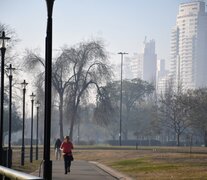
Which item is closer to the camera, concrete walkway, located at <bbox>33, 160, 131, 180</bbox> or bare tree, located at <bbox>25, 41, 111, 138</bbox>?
concrete walkway, located at <bbox>33, 160, 131, 180</bbox>

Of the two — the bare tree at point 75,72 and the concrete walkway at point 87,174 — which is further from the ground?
the bare tree at point 75,72

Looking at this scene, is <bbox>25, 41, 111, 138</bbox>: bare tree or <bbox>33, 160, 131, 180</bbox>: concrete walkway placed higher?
<bbox>25, 41, 111, 138</bbox>: bare tree

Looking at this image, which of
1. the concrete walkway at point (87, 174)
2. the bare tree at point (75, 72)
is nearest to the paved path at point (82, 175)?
the concrete walkway at point (87, 174)

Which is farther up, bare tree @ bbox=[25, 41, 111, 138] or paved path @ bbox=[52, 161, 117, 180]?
bare tree @ bbox=[25, 41, 111, 138]

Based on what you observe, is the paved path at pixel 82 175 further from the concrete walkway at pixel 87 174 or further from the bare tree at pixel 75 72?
the bare tree at pixel 75 72

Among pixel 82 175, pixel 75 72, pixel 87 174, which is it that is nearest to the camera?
pixel 82 175

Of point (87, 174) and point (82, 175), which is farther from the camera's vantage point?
point (87, 174)

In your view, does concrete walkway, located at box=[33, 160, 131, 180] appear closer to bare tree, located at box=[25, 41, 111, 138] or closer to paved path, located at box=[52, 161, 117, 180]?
paved path, located at box=[52, 161, 117, 180]

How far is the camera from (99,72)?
75.4m

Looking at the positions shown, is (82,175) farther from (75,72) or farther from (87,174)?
(75,72)

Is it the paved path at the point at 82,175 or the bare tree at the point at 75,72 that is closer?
the paved path at the point at 82,175

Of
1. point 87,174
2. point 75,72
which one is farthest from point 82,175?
point 75,72

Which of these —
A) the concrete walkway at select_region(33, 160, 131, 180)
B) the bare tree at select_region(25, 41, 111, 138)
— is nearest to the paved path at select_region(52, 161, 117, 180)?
the concrete walkway at select_region(33, 160, 131, 180)

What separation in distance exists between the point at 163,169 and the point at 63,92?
4752 cm
